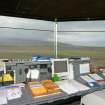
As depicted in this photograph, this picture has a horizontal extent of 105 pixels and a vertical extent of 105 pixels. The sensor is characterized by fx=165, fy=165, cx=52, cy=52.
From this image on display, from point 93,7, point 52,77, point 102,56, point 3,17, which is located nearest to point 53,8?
point 93,7

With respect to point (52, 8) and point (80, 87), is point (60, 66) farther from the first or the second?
point (52, 8)

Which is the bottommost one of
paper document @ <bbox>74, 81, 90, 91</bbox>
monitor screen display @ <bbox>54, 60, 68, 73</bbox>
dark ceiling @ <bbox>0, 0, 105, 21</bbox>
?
paper document @ <bbox>74, 81, 90, 91</bbox>

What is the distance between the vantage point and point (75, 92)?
88.4 inches

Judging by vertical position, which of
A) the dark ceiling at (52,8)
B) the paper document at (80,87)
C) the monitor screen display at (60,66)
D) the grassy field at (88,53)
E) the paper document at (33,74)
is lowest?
the paper document at (80,87)

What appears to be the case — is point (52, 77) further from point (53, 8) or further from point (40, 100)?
point (53, 8)

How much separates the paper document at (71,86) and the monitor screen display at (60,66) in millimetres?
189

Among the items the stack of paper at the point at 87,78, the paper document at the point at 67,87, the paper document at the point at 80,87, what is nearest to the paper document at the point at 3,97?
the paper document at the point at 67,87

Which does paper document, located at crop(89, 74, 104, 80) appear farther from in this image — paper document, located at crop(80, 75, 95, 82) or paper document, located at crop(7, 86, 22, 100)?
paper document, located at crop(7, 86, 22, 100)

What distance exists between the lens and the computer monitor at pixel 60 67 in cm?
261

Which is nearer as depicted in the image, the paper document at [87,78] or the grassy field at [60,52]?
the paper document at [87,78]

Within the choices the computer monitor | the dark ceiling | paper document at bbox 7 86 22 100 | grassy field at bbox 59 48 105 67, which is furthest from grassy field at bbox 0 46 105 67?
paper document at bbox 7 86 22 100

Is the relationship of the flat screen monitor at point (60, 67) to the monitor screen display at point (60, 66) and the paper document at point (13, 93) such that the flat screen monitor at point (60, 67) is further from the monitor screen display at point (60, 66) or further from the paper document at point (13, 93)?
the paper document at point (13, 93)

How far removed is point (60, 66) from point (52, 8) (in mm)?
1237

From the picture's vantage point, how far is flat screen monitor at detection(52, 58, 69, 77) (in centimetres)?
261
